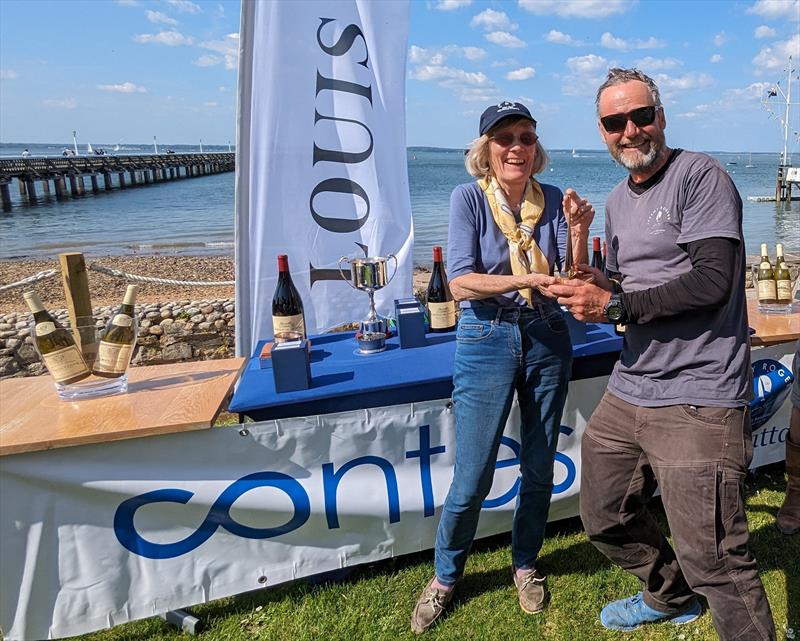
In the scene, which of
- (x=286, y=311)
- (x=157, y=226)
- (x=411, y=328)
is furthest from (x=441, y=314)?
(x=157, y=226)

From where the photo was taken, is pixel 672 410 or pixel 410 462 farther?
pixel 410 462

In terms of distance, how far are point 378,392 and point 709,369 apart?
1337 millimetres

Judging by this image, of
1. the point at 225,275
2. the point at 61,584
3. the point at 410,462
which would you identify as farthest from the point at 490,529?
the point at 225,275

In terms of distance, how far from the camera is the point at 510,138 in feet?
6.84

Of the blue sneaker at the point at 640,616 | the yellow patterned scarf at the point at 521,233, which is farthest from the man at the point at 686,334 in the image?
the blue sneaker at the point at 640,616

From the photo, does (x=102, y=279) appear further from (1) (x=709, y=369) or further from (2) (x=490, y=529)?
(1) (x=709, y=369)

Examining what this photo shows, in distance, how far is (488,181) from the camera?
7.14ft

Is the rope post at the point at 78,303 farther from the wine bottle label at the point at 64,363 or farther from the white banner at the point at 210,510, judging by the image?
the white banner at the point at 210,510

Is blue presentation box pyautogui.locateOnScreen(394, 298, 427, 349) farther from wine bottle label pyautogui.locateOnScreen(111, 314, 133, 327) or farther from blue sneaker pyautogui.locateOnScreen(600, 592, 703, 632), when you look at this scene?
blue sneaker pyautogui.locateOnScreen(600, 592, 703, 632)

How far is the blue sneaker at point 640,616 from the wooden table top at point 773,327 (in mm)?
1388

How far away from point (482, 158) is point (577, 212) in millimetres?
440

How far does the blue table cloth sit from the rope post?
0.66 meters

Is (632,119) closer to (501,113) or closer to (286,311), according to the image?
(501,113)

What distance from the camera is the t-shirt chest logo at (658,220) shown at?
177 centimetres
